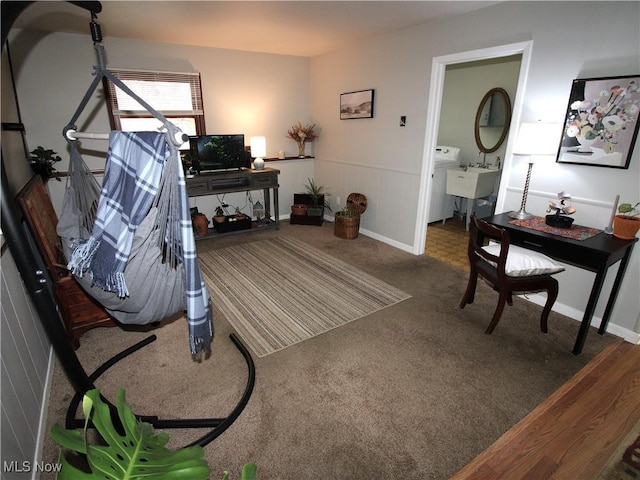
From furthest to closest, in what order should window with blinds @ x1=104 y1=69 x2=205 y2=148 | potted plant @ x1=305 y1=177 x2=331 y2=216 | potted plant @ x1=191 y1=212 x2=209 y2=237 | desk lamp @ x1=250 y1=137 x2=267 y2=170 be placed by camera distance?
1. potted plant @ x1=305 y1=177 x2=331 y2=216
2. desk lamp @ x1=250 y1=137 x2=267 y2=170
3. potted plant @ x1=191 y1=212 x2=209 y2=237
4. window with blinds @ x1=104 y1=69 x2=205 y2=148

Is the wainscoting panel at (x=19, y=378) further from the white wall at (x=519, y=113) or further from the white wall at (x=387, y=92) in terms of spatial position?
the white wall at (x=519, y=113)

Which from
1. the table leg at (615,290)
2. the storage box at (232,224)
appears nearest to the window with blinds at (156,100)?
the storage box at (232,224)

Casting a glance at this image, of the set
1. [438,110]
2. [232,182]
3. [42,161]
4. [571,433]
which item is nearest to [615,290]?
[571,433]

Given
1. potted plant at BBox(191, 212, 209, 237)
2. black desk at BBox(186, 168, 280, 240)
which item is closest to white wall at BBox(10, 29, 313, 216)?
potted plant at BBox(191, 212, 209, 237)

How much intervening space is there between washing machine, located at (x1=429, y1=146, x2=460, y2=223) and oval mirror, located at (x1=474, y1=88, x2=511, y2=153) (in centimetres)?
37

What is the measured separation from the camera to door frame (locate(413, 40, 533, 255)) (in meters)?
2.61

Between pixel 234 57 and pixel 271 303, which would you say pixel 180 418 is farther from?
pixel 234 57

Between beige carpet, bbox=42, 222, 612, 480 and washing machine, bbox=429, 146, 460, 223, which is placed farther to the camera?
washing machine, bbox=429, 146, 460, 223

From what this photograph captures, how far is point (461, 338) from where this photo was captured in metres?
2.36

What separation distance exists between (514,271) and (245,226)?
10.7 feet

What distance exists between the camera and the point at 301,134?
16.1 feet

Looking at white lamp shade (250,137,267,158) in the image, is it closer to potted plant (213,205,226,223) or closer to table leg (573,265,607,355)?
potted plant (213,205,226,223)

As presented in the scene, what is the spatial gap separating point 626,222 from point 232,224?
3.85 metres

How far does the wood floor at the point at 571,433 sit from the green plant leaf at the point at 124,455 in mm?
1149
